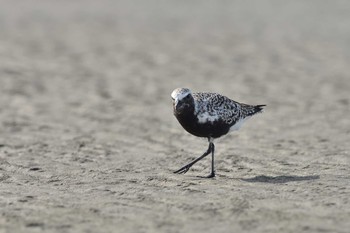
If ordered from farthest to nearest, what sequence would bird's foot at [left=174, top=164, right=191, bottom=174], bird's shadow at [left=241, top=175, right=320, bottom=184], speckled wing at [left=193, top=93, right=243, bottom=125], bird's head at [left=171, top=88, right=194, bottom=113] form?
bird's foot at [left=174, top=164, right=191, bottom=174] → speckled wing at [left=193, top=93, right=243, bottom=125] → bird's shadow at [left=241, top=175, right=320, bottom=184] → bird's head at [left=171, top=88, right=194, bottom=113]

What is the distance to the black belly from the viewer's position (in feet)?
28.7

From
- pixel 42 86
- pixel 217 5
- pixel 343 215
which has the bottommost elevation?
pixel 343 215

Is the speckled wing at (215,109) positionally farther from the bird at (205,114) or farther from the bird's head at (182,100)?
the bird's head at (182,100)

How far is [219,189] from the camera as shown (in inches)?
325

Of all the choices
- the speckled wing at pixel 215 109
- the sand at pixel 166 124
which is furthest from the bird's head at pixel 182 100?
the sand at pixel 166 124

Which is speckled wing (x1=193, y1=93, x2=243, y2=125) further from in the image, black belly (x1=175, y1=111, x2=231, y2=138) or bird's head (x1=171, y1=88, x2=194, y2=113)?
bird's head (x1=171, y1=88, x2=194, y2=113)

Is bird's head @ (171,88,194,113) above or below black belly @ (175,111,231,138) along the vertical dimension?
above

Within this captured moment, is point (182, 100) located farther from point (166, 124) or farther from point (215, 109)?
point (166, 124)

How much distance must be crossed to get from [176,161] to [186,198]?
2.30m

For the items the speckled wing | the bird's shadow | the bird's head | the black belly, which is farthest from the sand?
the bird's head

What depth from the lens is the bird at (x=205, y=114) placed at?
863 centimetres

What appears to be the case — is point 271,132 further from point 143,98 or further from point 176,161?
point 143,98

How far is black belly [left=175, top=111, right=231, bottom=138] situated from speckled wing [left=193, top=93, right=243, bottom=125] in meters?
0.05

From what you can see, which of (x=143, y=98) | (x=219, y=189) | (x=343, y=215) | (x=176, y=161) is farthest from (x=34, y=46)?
(x=343, y=215)
